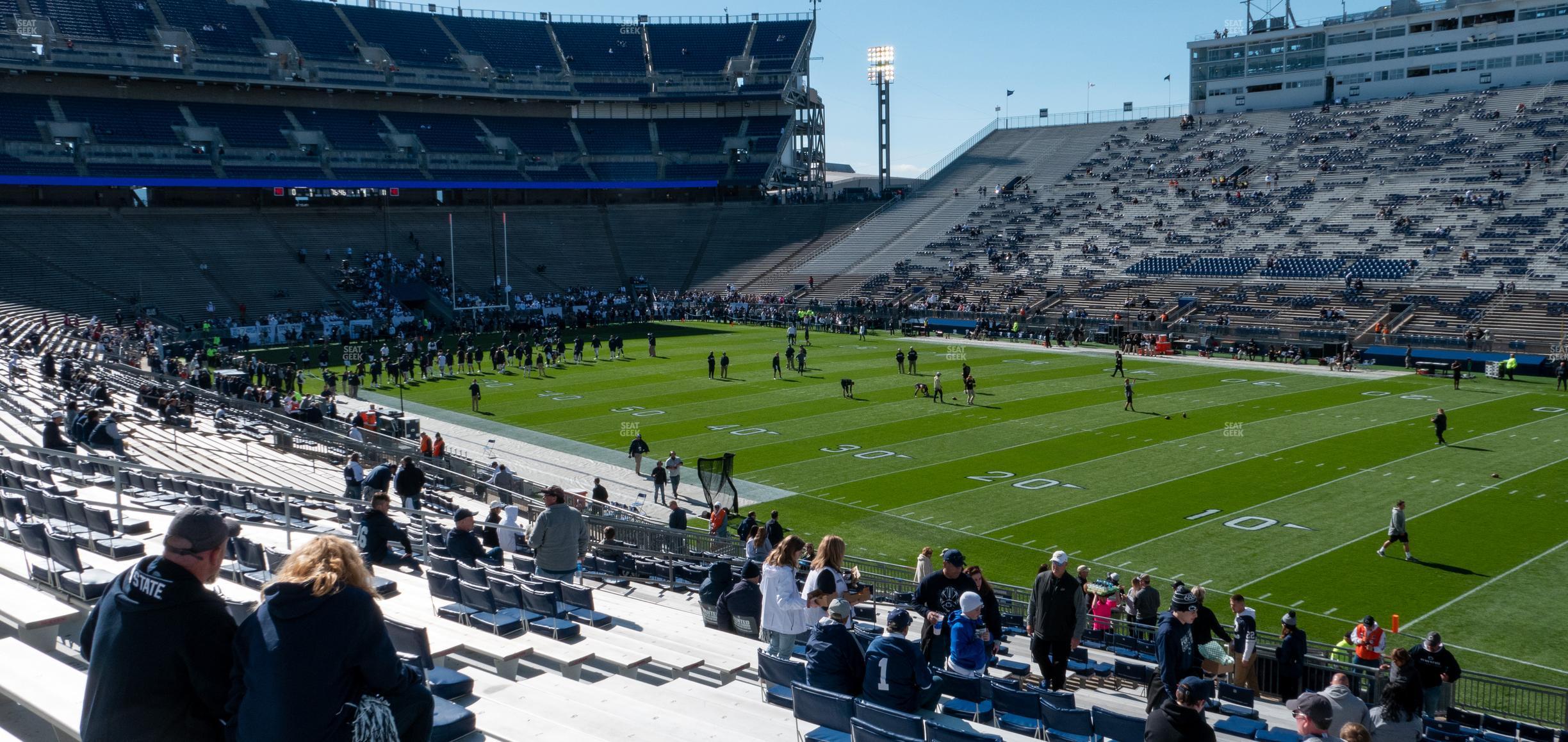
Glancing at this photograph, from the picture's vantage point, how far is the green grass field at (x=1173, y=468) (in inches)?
682

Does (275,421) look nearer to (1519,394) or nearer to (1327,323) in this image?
(1519,394)

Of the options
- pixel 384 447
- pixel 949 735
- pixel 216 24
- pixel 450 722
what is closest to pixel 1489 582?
pixel 949 735

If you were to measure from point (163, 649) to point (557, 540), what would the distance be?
7.09m

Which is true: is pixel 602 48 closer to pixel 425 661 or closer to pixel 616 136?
pixel 616 136

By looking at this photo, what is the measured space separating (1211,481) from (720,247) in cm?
5320

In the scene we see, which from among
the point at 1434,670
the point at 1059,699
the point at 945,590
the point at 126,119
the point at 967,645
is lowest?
the point at 1434,670

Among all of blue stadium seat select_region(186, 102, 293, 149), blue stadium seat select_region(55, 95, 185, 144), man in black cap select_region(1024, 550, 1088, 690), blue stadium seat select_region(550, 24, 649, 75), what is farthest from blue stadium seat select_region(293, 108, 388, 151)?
man in black cap select_region(1024, 550, 1088, 690)

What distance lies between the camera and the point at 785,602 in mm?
8672

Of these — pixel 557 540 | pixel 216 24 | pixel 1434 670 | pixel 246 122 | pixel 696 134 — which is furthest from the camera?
pixel 696 134

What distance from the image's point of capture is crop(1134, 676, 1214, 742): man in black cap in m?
6.02

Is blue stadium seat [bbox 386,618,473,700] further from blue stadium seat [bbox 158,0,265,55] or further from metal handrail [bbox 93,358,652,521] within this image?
blue stadium seat [bbox 158,0,265,55]

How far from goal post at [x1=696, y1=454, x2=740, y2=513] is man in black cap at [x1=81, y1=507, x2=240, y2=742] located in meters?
18.4

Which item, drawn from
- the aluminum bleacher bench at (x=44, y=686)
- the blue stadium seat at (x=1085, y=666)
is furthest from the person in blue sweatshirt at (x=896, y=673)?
the blue stadium seat at (x=1085, y=666)

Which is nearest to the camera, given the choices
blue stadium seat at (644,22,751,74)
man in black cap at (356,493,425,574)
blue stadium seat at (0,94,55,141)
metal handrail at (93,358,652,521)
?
man in black cap at (356,493,425,574)
